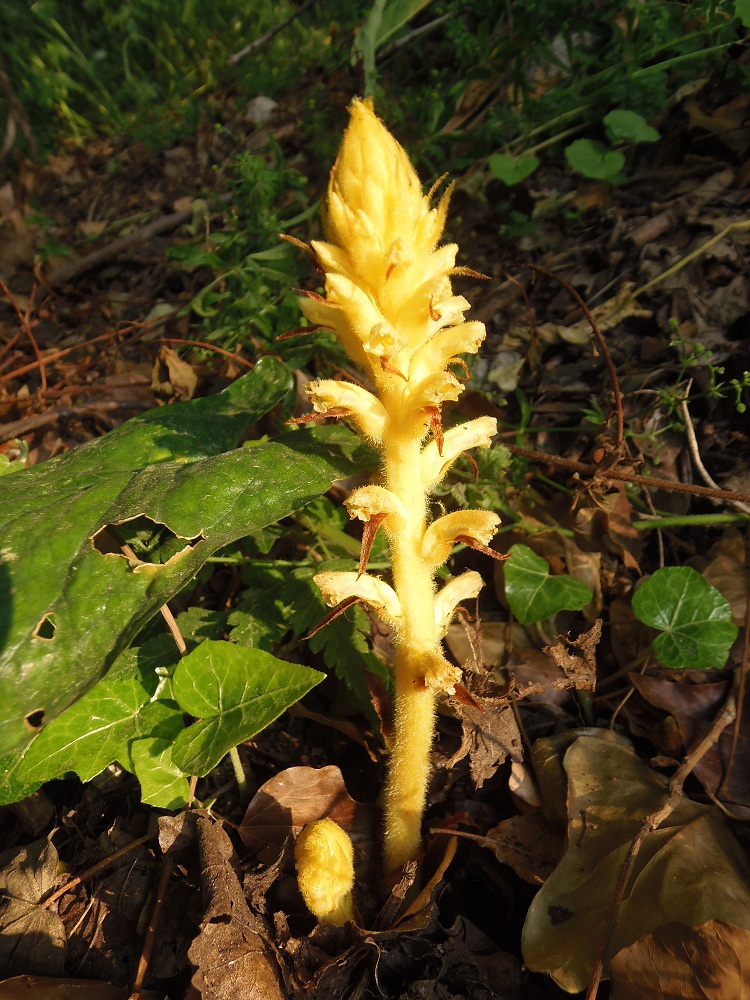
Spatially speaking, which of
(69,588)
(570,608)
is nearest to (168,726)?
(69,588)

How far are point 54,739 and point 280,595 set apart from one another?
71 centimetres

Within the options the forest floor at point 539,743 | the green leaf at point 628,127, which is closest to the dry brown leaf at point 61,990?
the forest floor at point 539,743

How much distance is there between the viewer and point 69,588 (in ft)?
4.32

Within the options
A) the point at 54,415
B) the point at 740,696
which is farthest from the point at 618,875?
the point at 54,415

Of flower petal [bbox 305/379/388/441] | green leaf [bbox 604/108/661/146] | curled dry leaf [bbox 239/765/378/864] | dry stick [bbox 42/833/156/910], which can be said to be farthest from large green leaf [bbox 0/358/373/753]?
green leaf [bbox 604/108/661/146]

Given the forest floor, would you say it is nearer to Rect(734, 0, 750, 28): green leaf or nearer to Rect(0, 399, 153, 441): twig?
Rect(0, 399, 153, 441): twig

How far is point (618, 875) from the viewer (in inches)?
59.4

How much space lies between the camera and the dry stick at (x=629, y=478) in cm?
198

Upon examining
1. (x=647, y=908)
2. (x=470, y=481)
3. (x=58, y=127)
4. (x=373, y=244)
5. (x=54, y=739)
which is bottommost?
(x=647, y=908)

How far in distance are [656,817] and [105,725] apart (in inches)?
57.5

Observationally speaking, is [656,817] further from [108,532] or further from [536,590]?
[108,532]

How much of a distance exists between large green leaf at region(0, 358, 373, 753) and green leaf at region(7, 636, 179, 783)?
0.86ft

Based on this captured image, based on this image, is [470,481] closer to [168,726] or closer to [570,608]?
[570,608]

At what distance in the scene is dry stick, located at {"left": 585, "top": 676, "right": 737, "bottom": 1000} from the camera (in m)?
1.34
